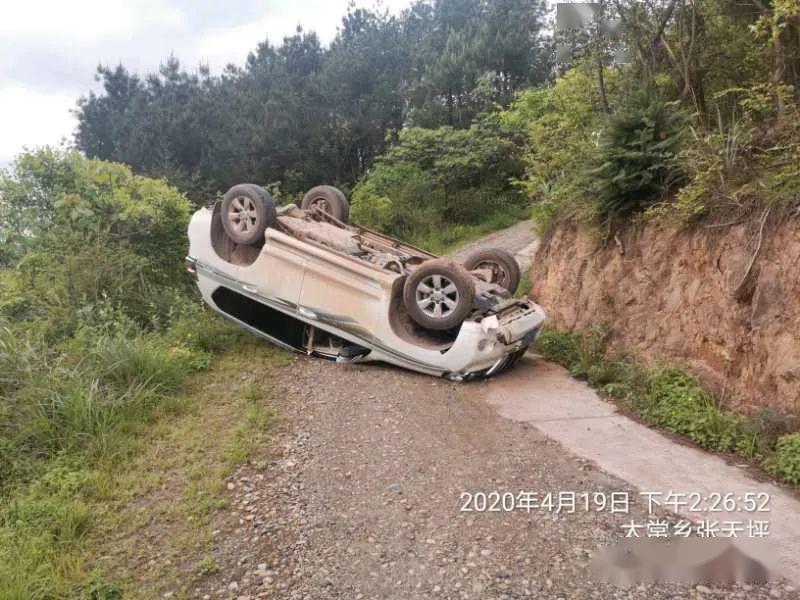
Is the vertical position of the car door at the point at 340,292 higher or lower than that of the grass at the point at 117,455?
higher

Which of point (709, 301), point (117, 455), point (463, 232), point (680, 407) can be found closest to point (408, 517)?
point (117, 455)

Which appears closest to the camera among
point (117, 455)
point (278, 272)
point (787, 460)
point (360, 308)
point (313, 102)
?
point (787, 460)

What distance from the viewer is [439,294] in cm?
601

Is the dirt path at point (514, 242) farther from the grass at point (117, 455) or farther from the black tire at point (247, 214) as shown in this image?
the grass at point (117, 455)

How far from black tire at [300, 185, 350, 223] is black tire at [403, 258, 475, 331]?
106 inches

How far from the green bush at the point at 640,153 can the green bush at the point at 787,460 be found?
290 centimetres

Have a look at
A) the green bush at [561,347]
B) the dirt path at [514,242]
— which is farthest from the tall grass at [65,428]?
the dirt path at [514,242]

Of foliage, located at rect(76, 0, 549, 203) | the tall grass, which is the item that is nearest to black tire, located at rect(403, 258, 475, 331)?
the tall grass

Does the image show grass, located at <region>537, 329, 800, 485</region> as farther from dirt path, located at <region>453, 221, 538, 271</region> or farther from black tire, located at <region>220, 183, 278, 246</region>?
dirt path, located at <region>453, 221, 538, 271</region>

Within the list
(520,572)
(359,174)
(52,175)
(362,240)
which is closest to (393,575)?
(520,572)

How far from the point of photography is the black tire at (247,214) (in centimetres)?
688

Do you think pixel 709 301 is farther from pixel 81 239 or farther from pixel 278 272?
pixel 81 239

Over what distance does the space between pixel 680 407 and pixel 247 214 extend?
509cm

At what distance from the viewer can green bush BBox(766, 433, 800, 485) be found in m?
4.09
